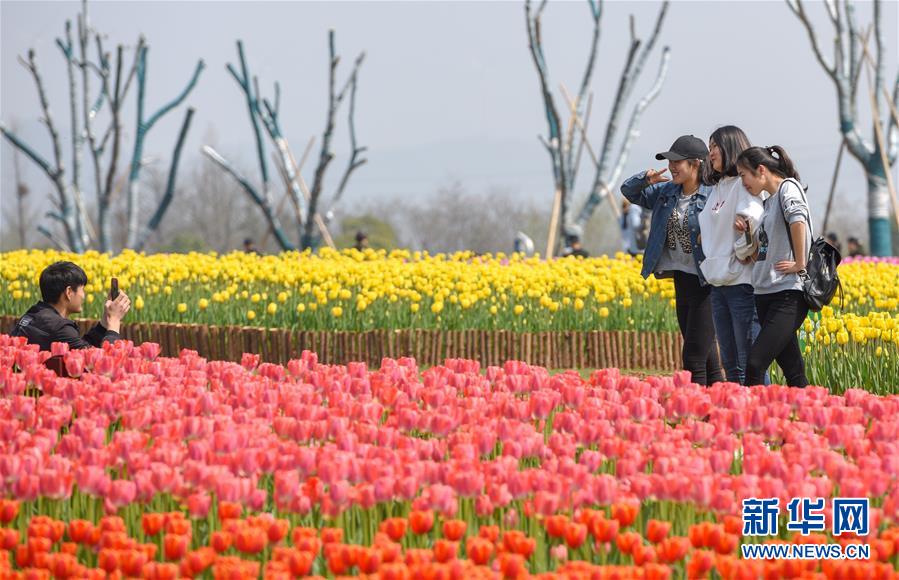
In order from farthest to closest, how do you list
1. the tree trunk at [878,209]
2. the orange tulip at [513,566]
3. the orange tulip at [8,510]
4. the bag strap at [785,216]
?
the tree trunk at [878,209] → the bag strap at [785,216] → the orange tulip at [8,510] → the orange tulip at [513,566]

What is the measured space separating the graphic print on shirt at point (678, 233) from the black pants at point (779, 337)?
78cm

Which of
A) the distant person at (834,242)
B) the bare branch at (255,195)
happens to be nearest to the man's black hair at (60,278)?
the distant person at (834,242)

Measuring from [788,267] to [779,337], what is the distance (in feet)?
1.19

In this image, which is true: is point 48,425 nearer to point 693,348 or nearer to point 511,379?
point 511,379

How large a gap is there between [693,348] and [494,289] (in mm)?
4674

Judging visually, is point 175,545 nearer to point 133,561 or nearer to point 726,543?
point 133,561

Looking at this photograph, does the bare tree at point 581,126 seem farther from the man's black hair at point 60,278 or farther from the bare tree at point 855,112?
the man's black hair at point 60,278

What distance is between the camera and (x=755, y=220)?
6.73m

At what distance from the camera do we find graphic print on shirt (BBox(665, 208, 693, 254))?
7.36m

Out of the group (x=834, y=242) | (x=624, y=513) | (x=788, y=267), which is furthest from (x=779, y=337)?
(x=834, y=242)

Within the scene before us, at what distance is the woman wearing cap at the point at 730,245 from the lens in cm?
677

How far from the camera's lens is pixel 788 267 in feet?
21.3

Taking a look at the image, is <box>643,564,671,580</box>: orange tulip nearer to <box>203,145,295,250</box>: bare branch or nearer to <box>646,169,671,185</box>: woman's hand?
<box>646,169,671,185</box>: woman's hand

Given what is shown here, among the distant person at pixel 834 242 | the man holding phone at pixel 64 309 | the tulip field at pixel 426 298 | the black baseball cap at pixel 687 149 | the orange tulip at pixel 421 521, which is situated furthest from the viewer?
the tulip field at pixel 426 298
